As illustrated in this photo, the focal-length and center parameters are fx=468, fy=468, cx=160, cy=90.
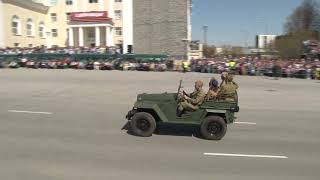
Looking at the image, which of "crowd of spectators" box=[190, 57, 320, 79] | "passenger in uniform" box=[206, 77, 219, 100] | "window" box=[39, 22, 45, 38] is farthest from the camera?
"window" box=[39, 22, 45, 38]

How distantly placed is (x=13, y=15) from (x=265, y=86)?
52083mm

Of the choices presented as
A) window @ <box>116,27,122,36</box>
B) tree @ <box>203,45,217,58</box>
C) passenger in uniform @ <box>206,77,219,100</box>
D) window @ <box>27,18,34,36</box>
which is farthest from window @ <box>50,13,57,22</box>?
passenger in uniform @ <box>206,77,219,100</box>

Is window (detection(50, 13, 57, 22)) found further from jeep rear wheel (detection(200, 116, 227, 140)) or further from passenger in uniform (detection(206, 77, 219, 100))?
jeep rear wheel (detection(200, 116, 227, 140))

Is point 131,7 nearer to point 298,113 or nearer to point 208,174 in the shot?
→ point 298,113

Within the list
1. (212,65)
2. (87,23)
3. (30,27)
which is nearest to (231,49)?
(87,23)

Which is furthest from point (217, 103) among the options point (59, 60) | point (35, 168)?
point (59, 60)

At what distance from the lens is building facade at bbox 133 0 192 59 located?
64438mm

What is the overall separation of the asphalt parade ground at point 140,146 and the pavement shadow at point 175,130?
0.09 ft

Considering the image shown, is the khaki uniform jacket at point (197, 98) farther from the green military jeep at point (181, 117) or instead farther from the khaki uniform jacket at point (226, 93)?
the khaki uniform jacket at point (226, 93)

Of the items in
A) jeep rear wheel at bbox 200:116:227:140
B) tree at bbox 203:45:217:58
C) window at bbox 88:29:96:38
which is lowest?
jeep rear wheel at bbox 200:116:227:140

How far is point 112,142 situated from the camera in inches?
422

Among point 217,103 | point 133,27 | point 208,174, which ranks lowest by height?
point 208,174

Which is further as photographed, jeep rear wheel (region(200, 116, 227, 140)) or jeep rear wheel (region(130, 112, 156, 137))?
jeep rear wheel (region(130, 112, 156, 137))

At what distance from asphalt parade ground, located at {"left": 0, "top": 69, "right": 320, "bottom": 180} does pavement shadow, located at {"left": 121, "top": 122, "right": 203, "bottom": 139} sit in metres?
0.03
